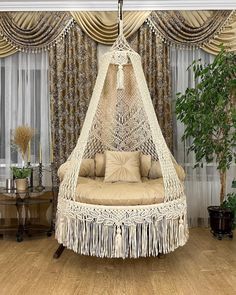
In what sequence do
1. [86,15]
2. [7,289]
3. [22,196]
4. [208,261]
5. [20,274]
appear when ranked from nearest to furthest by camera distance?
[7,289] → [20,274] → [208,261] → [22,196] → [86,15]

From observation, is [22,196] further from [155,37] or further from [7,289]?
[155,37]

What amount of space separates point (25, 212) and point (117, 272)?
1892 millimetres

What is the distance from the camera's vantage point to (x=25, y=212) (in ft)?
15.3

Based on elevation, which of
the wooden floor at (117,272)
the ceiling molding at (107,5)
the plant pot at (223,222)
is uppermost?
the ceiling molding at (107,5)

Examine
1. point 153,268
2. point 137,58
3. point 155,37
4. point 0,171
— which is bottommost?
point 153,268

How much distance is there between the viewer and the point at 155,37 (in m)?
4.69

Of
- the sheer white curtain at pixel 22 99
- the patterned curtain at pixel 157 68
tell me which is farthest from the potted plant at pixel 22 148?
the patterned curtain at pixel 157 68

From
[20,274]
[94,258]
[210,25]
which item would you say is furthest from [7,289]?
[210,25]

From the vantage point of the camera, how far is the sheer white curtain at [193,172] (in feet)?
15.6

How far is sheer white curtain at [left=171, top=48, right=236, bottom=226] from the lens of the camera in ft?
15.6

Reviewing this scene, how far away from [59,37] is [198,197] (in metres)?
2.57

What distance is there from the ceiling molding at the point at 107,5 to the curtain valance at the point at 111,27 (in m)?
0.06

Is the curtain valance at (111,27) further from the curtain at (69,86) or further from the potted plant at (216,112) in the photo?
the potted plant at (216,112)

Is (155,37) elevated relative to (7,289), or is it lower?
elevated
